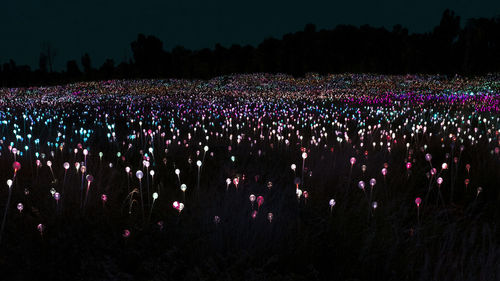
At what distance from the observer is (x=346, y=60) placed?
52.2m

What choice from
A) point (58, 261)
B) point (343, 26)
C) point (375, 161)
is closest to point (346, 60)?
point (343, 26)

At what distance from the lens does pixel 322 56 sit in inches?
1949

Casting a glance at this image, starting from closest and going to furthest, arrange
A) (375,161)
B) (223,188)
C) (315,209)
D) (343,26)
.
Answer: (315,209), (223,188), (375,161), (343,26)

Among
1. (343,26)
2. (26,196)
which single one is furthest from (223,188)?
(343,26)

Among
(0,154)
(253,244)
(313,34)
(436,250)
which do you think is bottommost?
(436,250)

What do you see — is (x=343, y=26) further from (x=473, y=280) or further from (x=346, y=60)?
(x=473, y=280)

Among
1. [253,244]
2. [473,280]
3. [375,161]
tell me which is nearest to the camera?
[473,280]

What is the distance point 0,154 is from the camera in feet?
16.7

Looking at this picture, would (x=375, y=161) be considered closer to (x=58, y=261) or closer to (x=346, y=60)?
(x=58, y=261)

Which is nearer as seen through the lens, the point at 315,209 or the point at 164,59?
the point at 315,209

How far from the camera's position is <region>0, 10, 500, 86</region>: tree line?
39.0 meters

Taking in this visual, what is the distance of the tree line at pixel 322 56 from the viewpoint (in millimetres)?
39031

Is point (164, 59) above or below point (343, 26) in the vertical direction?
below

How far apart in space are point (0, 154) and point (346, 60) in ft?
168
